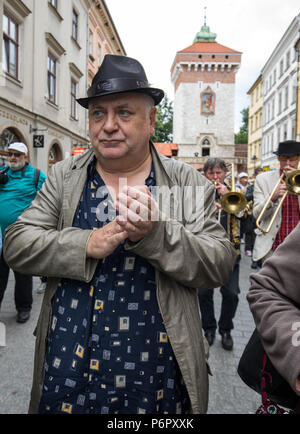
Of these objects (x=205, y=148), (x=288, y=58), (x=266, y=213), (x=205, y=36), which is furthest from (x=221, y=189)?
(x=205, y=36)

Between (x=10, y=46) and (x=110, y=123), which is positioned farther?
(x=10, y=46)

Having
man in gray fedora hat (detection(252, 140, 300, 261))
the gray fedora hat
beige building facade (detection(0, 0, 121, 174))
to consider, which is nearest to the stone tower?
beige building facade (detection(0, 0, 121, 174))

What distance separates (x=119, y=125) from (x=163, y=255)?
0.57 metres

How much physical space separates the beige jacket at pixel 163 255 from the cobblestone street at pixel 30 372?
4.02 ft

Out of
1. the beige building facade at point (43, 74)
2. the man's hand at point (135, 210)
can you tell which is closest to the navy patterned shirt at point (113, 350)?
the man's hand at point (135, 210)

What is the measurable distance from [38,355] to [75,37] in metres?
16.8

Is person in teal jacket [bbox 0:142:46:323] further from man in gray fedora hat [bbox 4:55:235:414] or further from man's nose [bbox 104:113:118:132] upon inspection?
man's nose [bbox 104:113:118:132]

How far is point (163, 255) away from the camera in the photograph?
1.34m

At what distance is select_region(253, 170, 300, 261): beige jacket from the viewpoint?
350cm

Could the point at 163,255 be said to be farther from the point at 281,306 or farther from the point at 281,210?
the point at 281,210

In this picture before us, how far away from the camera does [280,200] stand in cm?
359

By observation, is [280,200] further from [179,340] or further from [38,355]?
[38,355]

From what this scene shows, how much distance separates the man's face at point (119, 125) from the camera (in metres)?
1.49

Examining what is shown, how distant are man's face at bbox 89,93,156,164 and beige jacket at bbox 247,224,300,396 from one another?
0.72 meters
